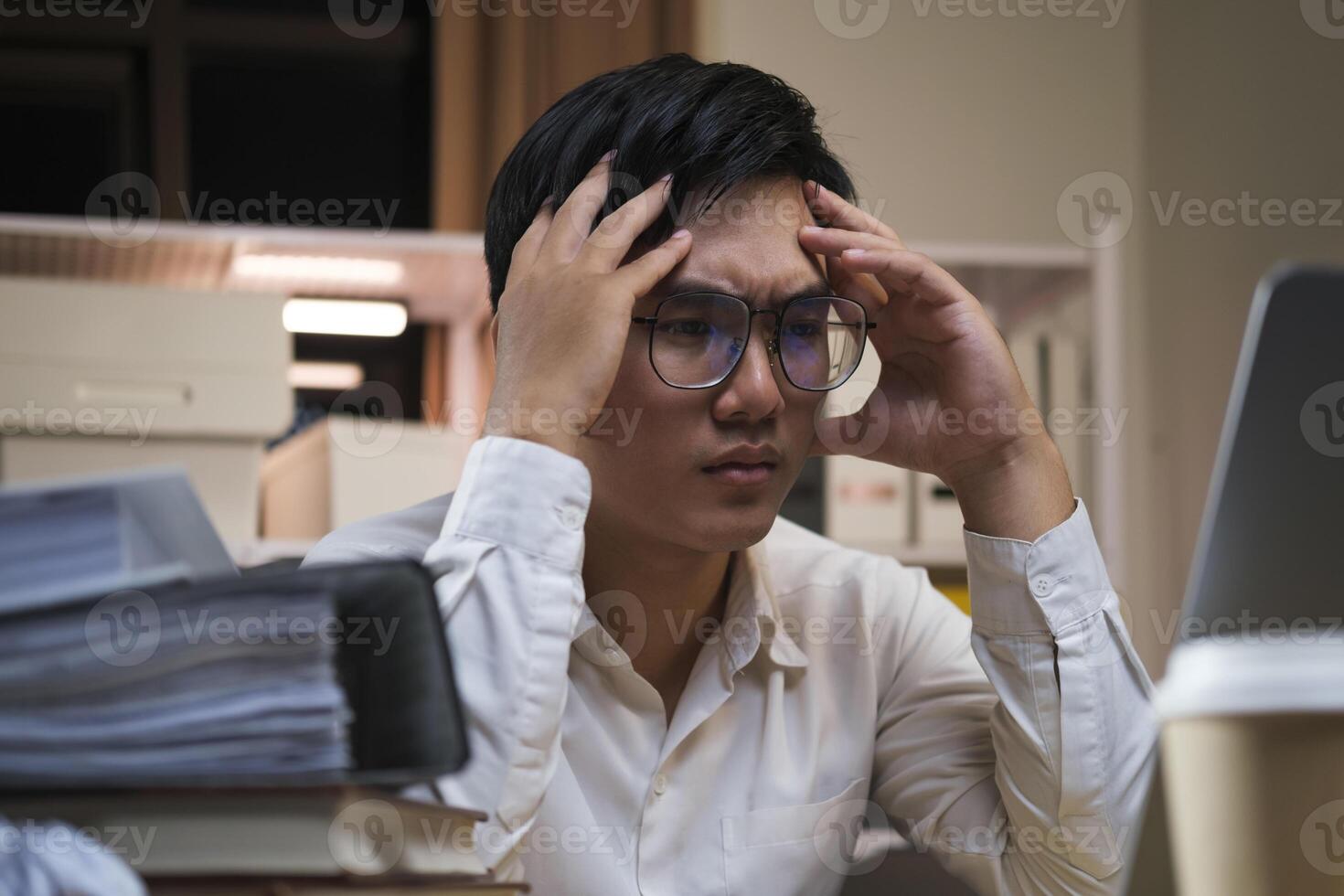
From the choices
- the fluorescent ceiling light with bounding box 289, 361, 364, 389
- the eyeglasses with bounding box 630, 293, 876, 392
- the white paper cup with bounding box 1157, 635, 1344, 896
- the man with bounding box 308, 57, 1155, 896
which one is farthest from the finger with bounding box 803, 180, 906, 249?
the fluorescent ceiling light with bounding box 289, 361, 364, 389

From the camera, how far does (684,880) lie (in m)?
1.14

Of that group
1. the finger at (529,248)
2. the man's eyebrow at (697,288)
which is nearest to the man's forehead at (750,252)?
the man's eyebrow at (697,288)

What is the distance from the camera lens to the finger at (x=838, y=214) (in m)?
1.25

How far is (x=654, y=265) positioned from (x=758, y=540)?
275 mm

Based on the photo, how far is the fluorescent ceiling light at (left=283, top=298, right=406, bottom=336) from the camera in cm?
251

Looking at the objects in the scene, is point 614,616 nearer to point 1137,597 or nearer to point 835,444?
point 835,444

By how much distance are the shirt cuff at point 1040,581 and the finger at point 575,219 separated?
0.45 metres

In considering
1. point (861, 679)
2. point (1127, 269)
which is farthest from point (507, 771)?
point (1127, 269)

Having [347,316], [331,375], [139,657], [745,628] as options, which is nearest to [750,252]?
[745,628]

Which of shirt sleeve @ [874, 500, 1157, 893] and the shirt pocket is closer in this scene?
shirt sleeve @ [874, 500, 1157, 893]

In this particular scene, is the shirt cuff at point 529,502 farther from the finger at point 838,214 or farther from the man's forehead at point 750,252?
the finger at point 838,214

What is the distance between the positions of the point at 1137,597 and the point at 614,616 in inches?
82.3

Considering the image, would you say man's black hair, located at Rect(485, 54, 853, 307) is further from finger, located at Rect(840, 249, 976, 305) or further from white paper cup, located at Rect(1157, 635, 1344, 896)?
white paper cup, located at Rect(1157, 635, 1344, 896)

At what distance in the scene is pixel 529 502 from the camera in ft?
2.87
